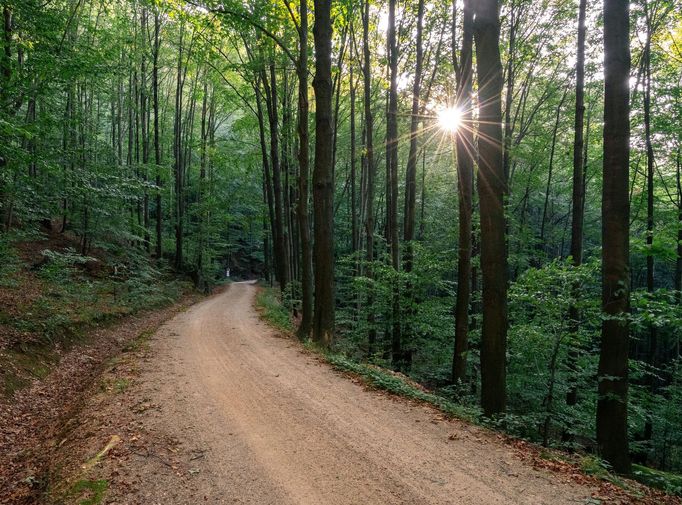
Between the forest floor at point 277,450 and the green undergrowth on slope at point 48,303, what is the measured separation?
6.32ft

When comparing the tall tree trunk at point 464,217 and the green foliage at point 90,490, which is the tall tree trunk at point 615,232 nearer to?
the tall tree trunk at point 464,217

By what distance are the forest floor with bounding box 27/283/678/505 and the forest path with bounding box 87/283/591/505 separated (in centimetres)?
2

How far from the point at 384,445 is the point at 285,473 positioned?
124 centimetres

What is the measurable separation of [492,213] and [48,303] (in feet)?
36.6

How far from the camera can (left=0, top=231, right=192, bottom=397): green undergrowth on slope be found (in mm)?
7660

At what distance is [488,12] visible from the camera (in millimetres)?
6023

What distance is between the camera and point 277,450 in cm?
436

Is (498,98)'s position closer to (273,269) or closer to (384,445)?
(384,445)

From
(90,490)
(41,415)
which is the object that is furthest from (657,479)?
(41,415)

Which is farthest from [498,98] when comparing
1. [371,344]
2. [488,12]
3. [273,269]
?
[273,269]

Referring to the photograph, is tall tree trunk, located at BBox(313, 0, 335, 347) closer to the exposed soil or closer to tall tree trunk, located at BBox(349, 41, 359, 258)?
tall tree trunk, located at BBox(349, 41, 359, 258)

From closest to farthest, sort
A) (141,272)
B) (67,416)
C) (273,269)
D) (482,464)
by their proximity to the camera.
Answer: (482,464) < (67,416) < (141,272) < (273,269)

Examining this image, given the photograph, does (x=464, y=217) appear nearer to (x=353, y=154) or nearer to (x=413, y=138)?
(x=413, y=138)

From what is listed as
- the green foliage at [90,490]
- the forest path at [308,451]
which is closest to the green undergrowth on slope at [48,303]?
the forest path at [308,451]
